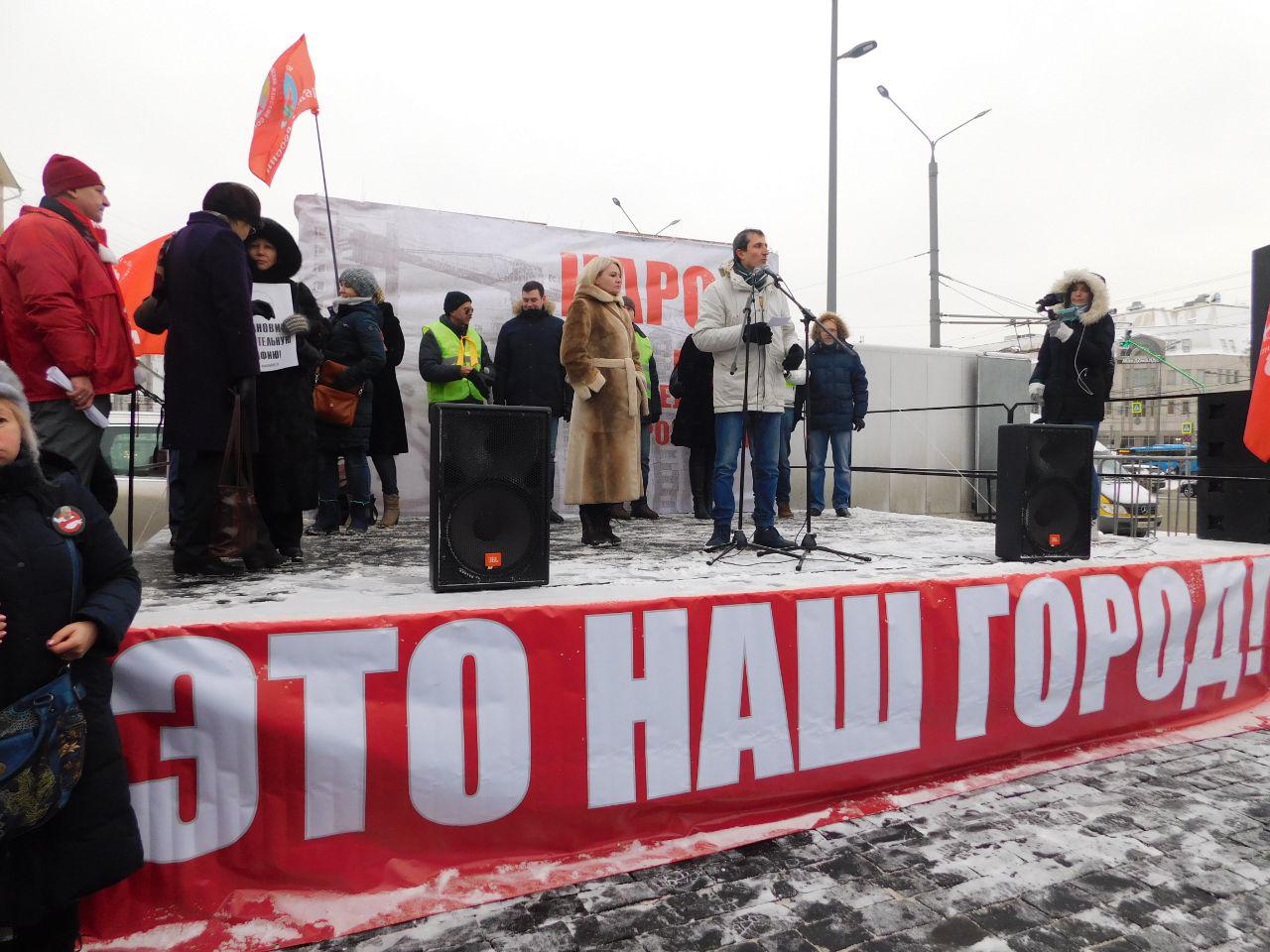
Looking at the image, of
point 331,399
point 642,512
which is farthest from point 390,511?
point 642,512

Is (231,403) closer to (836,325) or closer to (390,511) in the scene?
(390,511)

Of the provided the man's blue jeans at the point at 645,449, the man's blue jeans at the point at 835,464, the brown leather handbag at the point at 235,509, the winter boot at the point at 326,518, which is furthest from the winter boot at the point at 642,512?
the brown leather handbag at the point at 235,509

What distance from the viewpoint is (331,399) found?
14.6 ft

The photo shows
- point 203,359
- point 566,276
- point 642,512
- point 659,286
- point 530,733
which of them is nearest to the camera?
point 530,733

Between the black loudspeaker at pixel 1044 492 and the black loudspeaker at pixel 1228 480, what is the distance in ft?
4.90

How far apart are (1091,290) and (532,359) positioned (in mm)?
3484

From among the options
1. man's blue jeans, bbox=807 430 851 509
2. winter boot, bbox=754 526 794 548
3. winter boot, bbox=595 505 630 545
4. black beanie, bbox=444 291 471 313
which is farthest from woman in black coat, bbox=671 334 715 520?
winter boot, bbox=754 526 794 548

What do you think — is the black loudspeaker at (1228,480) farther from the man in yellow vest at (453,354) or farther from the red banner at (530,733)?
the man in yellow vest at (453,354)

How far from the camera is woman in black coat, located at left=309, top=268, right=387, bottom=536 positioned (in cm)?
438

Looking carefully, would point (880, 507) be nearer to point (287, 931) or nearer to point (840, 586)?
point (840, 586)

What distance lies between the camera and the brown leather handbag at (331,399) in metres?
4.44

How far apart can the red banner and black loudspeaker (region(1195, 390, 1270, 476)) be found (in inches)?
96.7

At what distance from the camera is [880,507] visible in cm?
941

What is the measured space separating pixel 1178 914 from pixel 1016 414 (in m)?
8.90
